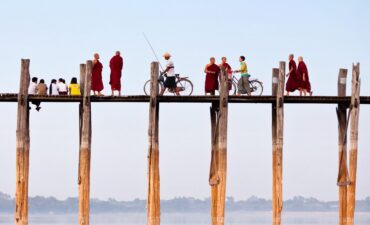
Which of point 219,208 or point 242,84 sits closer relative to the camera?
point 219,208

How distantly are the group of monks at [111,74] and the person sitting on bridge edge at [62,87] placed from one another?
146 centimetres

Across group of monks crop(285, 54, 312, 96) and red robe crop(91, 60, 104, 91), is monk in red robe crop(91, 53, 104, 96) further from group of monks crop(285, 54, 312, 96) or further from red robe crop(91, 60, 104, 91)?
group of monks crop(285, 54, 312, 96)

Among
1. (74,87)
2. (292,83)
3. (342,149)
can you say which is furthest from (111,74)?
(342,149)

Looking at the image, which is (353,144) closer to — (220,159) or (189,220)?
(220,159)

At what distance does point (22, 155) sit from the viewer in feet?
103

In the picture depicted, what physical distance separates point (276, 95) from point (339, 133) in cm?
205

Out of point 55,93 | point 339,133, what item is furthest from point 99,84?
point 339,133

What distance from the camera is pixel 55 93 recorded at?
111 ft

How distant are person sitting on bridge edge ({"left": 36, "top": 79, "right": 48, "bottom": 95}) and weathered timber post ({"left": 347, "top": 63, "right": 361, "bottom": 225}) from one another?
26.8ft

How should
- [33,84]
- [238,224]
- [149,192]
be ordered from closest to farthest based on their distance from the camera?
[149,192] < [33,84] < [238,224]

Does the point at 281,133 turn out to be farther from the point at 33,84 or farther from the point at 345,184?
the point at 33,84

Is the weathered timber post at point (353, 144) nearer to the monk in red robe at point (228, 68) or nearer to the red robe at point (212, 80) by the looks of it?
the monk in red robe at point (228, 68)

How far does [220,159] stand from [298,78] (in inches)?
131

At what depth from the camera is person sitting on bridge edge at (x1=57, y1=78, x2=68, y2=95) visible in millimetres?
33844
